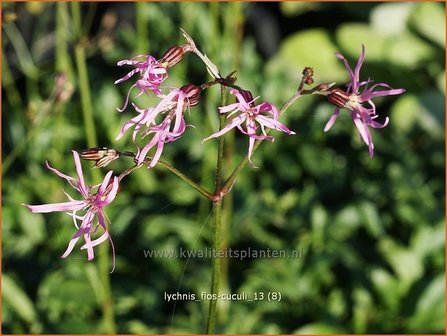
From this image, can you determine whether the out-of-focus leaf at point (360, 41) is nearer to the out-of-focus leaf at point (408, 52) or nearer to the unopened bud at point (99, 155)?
the out-of-focus leaf at point (408, 52)

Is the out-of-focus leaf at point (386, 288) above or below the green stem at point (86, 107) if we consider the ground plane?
below

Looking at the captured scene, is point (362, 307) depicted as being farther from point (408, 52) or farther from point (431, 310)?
point (408, 52)

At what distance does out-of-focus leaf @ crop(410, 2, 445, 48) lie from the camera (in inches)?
127

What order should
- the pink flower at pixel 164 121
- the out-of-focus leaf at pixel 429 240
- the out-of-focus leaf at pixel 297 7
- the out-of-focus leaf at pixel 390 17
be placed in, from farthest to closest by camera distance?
the out-of-focus leaf at pixel 297 7, the out-of-focus leaf at pixel 390 17, the out-of-focus leaf at pixel 429 240, the pink flower at pixel 164 121

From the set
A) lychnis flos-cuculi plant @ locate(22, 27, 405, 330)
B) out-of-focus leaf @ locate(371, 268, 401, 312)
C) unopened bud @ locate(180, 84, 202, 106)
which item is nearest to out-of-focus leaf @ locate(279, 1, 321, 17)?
out-of-focus leaf @ locate(371, 268, 401, 312)

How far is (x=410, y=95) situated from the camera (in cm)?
308

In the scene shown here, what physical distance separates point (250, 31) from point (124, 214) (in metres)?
1.60

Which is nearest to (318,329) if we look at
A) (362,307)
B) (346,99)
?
(362,307)

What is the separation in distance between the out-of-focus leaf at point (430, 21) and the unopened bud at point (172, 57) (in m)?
2.60

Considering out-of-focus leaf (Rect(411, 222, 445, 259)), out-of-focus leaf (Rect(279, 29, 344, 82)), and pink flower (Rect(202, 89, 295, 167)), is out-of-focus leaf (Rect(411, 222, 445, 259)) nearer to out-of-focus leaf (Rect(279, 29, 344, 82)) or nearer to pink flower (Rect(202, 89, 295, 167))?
out-of-focus leaf (Rect(279, 29, 344, 82))

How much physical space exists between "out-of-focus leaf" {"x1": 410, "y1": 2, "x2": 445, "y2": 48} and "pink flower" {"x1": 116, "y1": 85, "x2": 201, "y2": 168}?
264cm

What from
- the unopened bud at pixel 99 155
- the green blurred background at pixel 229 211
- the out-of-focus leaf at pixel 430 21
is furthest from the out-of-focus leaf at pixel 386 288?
→ the out-of-focus leaf at pixel 430 21

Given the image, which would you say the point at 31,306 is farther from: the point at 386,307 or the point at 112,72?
the point at 112,72

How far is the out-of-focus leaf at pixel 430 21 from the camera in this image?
3.24m
